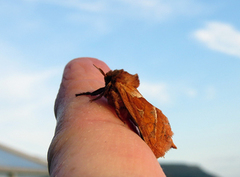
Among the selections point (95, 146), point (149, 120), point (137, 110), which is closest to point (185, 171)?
point (149, 120)

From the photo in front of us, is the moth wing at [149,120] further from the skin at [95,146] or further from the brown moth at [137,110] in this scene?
the skin at [95,146]

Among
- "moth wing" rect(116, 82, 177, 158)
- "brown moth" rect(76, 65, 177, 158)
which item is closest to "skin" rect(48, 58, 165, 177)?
"brown moth" rect(76, 65, 177, 158)

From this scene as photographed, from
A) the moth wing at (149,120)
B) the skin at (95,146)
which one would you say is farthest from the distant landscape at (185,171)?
the skin at (95,146)

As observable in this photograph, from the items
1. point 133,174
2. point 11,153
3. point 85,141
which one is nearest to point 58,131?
point 85,141

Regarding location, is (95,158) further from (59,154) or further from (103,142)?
(59,154)

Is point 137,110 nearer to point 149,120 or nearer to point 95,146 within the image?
point 149,120
